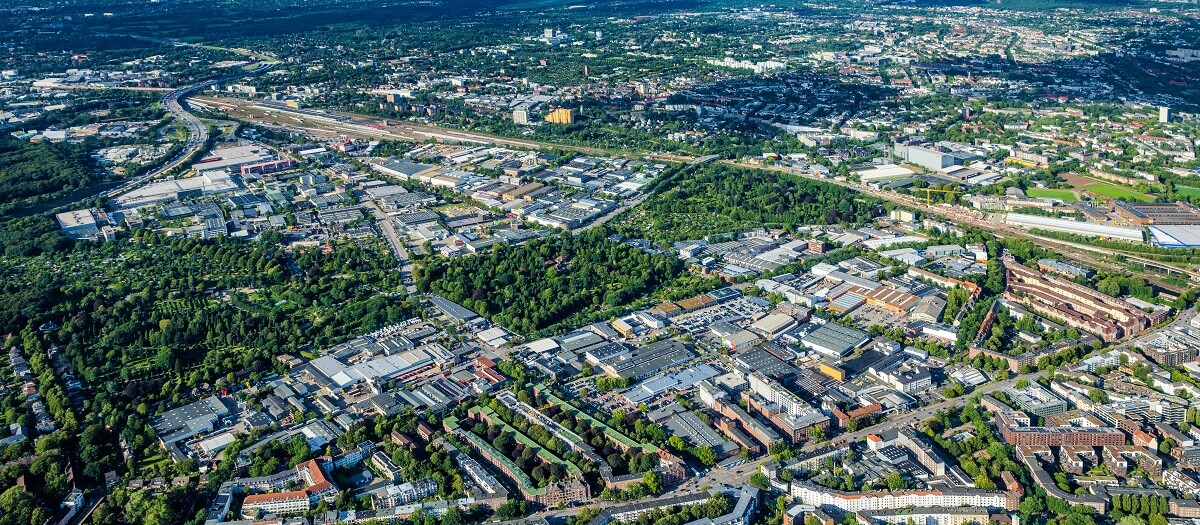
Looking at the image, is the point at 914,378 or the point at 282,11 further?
the point at 282,11

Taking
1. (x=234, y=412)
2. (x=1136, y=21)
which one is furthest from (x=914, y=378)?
(x=1136, y=21)

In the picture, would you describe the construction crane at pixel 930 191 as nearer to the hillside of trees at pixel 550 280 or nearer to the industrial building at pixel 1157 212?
the industrial building at pixel 1157 212

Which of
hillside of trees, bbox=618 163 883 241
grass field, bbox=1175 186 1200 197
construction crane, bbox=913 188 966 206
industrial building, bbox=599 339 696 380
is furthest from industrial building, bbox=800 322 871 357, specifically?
grass field, bbox=1175 186 1200 197

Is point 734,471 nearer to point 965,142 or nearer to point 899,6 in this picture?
point 965,142

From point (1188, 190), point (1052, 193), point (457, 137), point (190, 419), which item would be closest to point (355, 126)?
point (457, 137)

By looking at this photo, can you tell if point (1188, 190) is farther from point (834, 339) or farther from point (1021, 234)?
point (834, 339)
